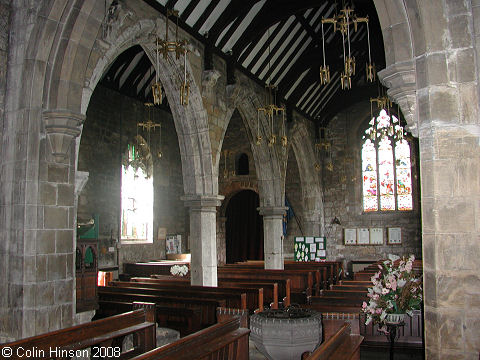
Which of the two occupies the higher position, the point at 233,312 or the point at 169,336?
the point at 233,312

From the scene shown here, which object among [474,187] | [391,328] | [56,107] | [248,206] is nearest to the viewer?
[474,187]

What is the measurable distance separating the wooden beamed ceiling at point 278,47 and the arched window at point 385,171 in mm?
1652

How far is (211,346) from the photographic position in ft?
11.2

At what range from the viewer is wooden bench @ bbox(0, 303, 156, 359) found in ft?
11.2

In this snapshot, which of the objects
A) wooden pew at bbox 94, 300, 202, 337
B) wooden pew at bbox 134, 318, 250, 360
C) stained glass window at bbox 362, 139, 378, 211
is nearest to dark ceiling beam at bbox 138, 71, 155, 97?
stained glass window at bbox 362, 139, 378, 211

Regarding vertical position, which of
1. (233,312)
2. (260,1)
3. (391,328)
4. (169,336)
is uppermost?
(260,1)

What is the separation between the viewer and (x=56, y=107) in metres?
5.31

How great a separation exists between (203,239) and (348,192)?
9.84 m

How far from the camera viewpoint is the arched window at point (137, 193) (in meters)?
14.5

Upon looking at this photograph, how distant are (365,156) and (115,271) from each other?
10.3 metres

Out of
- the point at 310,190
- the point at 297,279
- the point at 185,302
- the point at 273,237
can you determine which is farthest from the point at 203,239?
the point at 310,190

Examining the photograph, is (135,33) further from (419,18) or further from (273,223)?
(273,223)

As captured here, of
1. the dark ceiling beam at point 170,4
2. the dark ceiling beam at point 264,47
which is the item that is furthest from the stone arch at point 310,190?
the dark ceiling beam at point 170,4

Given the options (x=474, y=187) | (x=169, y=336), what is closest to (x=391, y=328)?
(x=474, y=187)
